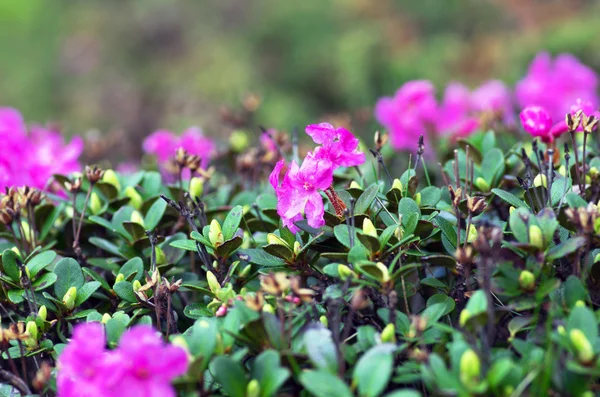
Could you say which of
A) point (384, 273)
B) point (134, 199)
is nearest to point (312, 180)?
point (384, 273)

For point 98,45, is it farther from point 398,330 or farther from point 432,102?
point 398,330

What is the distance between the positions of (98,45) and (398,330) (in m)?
6.40

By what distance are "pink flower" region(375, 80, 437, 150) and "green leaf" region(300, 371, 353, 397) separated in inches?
73.1

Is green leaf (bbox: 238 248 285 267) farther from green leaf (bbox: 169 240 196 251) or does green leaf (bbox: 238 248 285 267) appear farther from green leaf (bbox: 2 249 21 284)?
green leaf (bbox: 2 249 21 284)

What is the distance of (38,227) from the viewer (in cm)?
165

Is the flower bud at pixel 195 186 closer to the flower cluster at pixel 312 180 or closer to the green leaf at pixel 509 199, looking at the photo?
the flower cluster at pixel 312 180

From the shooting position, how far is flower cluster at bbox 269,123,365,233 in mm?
1272

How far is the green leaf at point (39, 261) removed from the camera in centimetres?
136

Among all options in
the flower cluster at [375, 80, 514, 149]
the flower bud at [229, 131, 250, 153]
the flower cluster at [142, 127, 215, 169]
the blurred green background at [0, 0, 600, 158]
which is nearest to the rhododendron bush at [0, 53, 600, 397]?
→ the flower bud at [229, 131, 250, 153]

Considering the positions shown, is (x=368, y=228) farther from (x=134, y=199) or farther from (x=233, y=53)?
(x=233, y=53)

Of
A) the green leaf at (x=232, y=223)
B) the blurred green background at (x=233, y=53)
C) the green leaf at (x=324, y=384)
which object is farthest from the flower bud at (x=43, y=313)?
the blurred green background at (x=233, y=53)

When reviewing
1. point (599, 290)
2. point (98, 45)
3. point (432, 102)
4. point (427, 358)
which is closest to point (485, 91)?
point (432, 102)

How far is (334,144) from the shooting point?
4.34ft

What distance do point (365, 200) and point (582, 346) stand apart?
480 millimetres
